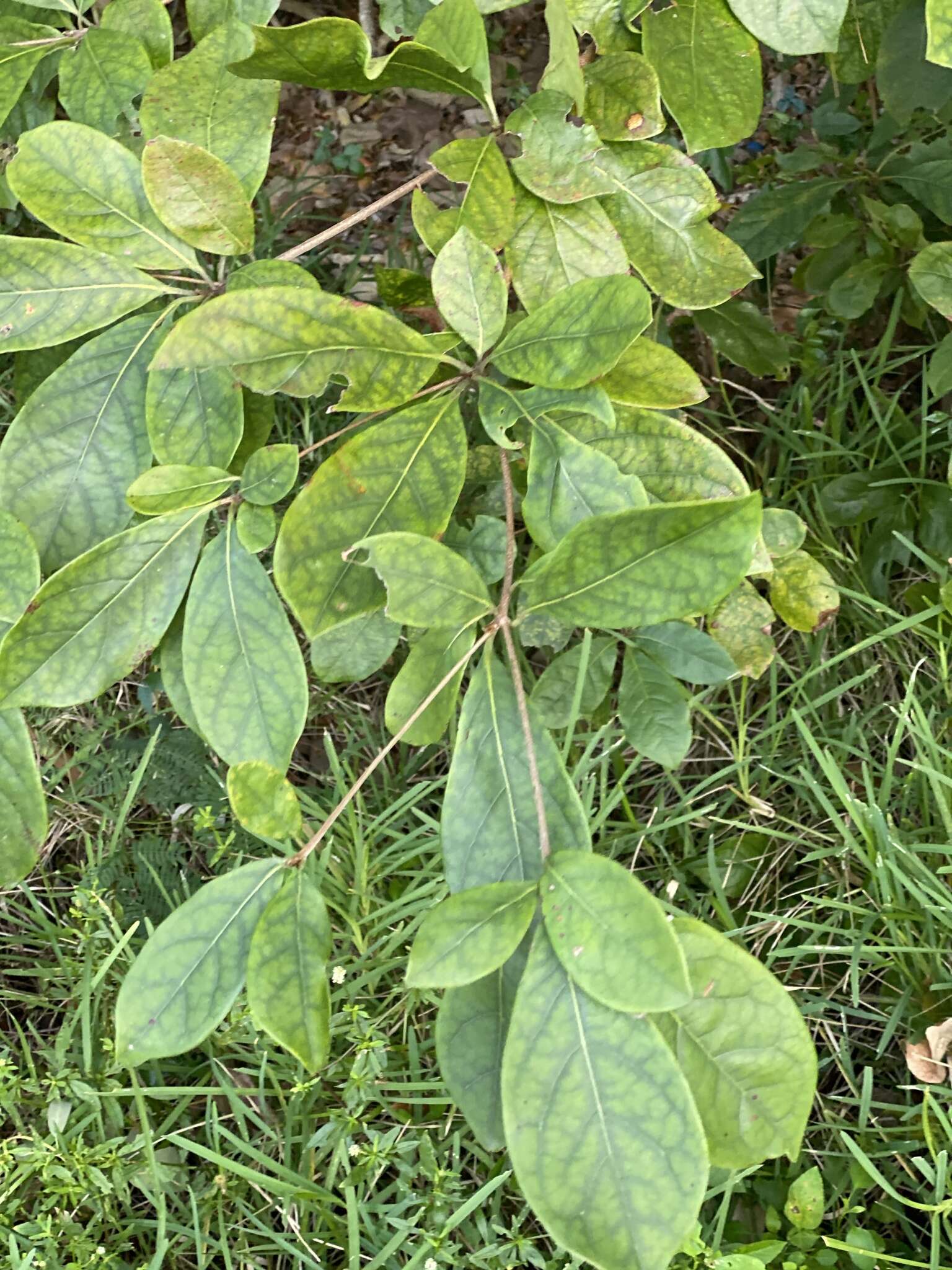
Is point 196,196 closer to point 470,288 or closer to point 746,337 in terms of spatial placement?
point 470,288

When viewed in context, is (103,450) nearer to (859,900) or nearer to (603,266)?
(603,266)

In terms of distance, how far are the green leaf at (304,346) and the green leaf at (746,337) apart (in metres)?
0.88

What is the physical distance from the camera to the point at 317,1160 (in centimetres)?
155

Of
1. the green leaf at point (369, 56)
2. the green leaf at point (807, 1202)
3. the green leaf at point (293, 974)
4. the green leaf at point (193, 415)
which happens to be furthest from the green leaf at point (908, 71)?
the green leaf at point (807, 1202)

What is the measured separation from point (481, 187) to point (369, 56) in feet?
0.57

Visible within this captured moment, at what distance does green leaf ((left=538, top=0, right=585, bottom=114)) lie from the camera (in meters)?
0.86

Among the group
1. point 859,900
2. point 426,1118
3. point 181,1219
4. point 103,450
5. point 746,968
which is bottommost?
point 181,1219

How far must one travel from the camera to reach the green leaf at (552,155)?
0.92m

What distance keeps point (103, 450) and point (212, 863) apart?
879 millimetres

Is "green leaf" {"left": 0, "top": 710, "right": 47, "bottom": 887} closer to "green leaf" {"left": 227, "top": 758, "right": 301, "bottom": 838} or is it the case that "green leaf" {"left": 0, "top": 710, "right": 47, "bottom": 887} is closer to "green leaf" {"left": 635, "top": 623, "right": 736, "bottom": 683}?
"green leaf" {"left": 227, "top": 758, "right": 301, "bottom": 838}

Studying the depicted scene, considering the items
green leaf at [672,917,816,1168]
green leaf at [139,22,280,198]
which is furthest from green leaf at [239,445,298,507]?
green leaf at [672,917,816,1168]

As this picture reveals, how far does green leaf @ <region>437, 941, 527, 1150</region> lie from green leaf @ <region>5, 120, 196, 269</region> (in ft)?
2.23

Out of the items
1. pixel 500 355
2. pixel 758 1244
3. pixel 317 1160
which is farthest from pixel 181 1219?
pixel 500 355

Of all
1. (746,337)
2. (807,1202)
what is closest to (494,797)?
(807,1202)
